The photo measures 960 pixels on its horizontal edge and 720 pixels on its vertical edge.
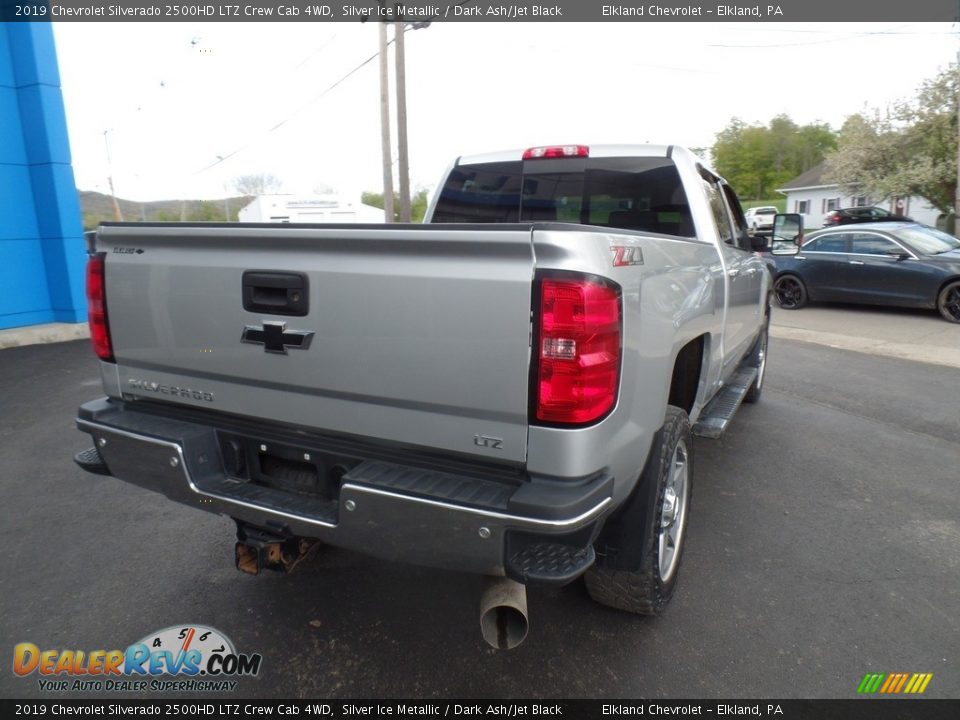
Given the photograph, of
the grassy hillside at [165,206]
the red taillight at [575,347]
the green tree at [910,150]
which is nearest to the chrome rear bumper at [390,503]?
the red taillight at [575,347]

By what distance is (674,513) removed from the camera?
2.98 metres

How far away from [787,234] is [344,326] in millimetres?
5398

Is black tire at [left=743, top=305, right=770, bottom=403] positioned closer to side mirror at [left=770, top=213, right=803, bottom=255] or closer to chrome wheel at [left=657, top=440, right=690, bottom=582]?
side mirror at [left=770, top=213, right=803, bottom=255]

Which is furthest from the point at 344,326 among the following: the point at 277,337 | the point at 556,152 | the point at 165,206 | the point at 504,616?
the point at 165,206

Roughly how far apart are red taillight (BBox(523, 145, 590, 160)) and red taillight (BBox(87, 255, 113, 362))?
247 cm

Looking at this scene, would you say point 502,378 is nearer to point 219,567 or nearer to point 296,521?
point 296,521

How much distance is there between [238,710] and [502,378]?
1559 mm

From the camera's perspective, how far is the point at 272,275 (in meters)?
2.31

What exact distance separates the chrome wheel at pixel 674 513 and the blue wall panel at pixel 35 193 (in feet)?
32.6

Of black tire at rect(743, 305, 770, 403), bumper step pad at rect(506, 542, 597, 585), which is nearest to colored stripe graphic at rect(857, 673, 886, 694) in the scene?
bumper step pad at rect(506, 542, 597, 585)

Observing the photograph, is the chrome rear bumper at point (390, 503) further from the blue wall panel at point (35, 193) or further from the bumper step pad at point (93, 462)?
the blue wall panel at point (35, 193)

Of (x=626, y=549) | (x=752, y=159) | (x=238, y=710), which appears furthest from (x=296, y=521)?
(x=752, y=159)

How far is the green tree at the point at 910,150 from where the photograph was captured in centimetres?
2145

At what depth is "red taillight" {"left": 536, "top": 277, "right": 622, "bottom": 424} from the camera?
1917 millimetres
